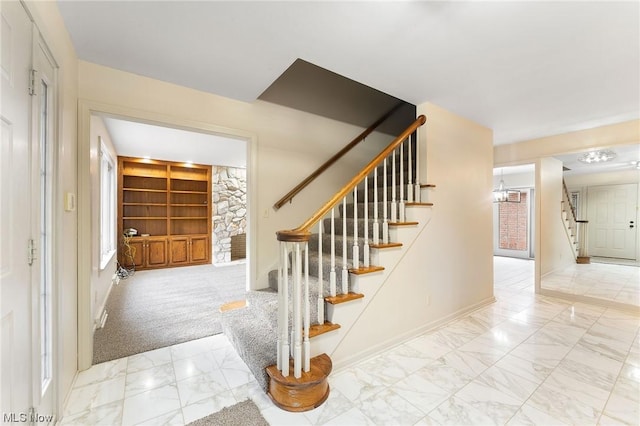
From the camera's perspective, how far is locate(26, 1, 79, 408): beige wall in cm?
148

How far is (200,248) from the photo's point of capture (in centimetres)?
635

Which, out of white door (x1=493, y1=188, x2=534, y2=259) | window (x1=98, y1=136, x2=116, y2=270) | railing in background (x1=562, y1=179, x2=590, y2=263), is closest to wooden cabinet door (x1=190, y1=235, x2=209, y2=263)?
window (x1=98, y1=136, x2=116, y2=270)

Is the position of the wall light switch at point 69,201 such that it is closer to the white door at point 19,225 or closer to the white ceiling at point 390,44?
the white door at point 19,225

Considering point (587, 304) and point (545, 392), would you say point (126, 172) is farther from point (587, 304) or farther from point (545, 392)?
point (587, 304)

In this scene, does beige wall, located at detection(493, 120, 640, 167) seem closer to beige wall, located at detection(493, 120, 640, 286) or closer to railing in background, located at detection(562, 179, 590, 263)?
beige wall, located at detection(493, 120, 640, 286)

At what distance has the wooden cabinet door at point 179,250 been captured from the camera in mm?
6023

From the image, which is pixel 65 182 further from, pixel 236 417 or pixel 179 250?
pixel 179 250

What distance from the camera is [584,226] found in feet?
18.7

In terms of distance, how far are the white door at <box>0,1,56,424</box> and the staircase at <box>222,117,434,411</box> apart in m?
1.15

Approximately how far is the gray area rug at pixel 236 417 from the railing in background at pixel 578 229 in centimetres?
629

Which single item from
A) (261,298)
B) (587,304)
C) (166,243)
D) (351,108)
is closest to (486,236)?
(587,304)

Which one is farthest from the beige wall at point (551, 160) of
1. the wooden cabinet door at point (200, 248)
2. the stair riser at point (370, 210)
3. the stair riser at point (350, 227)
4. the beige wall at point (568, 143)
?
the wooden cabinet door at point (200, 248)

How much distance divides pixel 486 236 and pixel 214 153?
191 inches

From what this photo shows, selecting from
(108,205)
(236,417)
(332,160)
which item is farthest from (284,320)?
(108,205)
